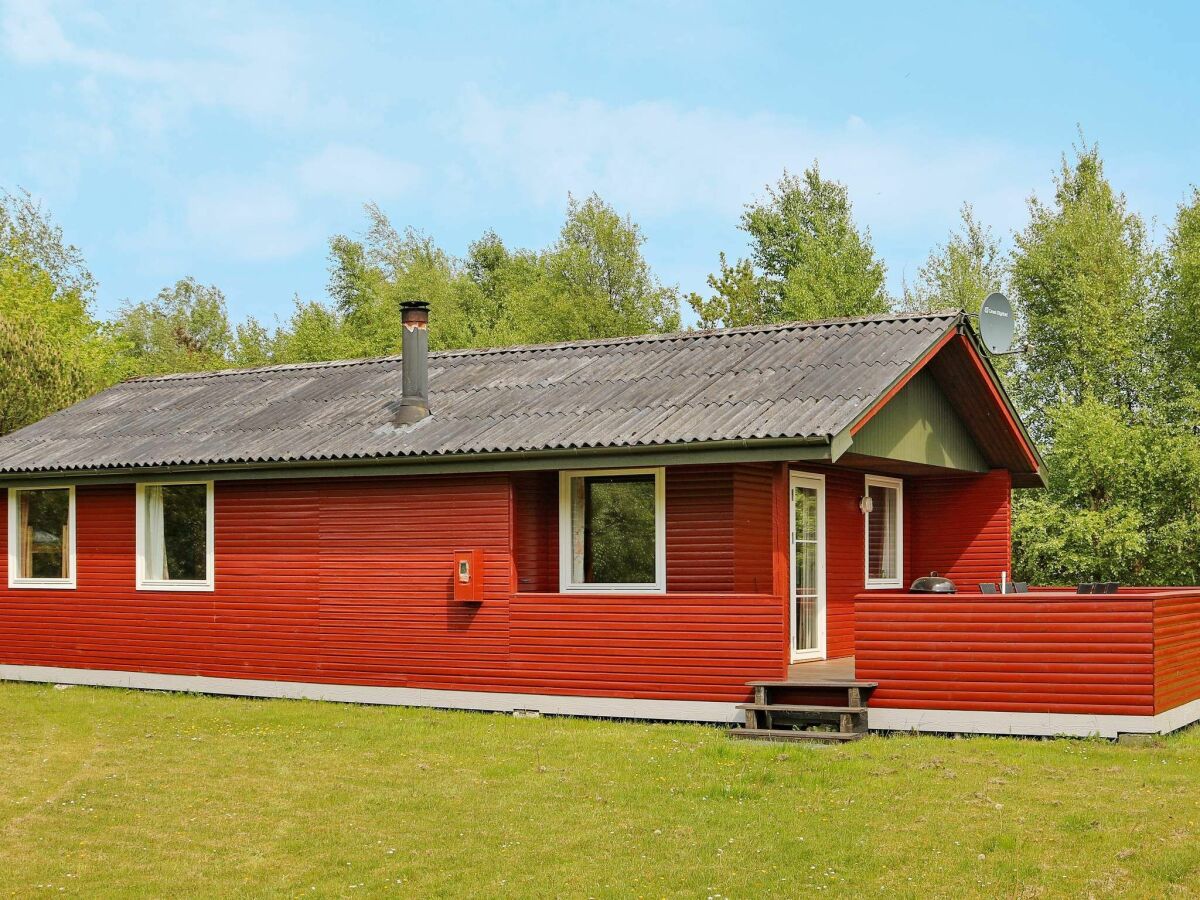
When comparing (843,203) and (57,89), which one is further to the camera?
(843,203)

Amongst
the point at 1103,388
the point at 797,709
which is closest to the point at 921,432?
the point at 797,709

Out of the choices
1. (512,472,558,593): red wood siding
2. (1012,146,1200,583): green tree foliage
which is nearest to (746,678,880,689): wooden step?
(512,472,558,593): red wood siding

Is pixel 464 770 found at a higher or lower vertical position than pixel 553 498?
lower

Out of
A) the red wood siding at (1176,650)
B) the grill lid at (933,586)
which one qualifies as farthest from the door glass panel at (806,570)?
the red wood siding at (1176,650)

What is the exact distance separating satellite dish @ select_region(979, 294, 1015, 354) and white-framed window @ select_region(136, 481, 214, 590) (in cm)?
861

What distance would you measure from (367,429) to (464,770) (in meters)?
5.47

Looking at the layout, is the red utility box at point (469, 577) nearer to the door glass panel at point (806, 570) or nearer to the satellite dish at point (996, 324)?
the door glass panel at point (806, 570)

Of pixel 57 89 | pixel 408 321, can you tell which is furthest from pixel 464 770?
pixel 57 89

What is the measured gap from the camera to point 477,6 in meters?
21.6

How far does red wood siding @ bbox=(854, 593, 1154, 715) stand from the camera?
11.7 metres

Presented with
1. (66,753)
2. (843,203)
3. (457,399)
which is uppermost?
(843,203)

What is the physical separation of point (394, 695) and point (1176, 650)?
293 inches

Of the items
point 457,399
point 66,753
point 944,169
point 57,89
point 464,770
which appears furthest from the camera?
point 944,169

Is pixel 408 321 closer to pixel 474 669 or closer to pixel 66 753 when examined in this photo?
pixel 474 669
